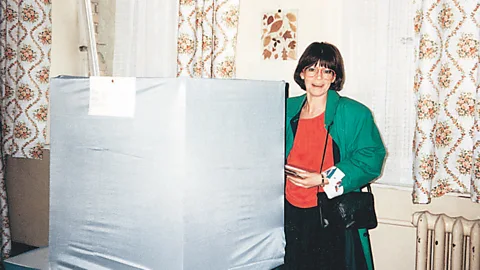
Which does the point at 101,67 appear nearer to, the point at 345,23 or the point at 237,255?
the point at 345,23

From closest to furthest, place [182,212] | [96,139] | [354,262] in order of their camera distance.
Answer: [182,212] → [96,139] → [354,262]

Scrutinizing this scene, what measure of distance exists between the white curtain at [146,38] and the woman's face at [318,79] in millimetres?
828

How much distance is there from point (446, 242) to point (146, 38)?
5.63 ft

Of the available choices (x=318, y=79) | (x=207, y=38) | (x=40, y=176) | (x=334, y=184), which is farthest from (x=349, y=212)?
(x=40, y=176)

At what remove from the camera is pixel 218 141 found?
1178 millimetres

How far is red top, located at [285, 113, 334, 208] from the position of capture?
76.4 inches

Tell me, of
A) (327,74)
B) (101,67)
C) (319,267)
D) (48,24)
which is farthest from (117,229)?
(48,24)

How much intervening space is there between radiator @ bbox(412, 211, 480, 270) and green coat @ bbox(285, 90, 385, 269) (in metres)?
0.33

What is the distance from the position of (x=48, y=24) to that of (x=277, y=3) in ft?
4.51

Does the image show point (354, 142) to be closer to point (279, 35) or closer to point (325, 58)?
point (325, 58)

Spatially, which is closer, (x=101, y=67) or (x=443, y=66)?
(x=443, y=66)

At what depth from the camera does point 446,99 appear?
6.72ft

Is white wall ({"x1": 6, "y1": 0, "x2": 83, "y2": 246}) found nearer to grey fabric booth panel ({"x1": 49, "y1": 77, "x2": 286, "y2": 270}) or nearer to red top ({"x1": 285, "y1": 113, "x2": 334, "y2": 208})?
red top ({"x1": 285, "y1": 113, "x2": 334, "y2": 208})

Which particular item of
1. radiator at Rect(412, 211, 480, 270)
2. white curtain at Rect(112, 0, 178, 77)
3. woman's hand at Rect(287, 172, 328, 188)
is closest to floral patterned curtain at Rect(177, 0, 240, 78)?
white curtain at Rect(112, 0, 178, 77)
